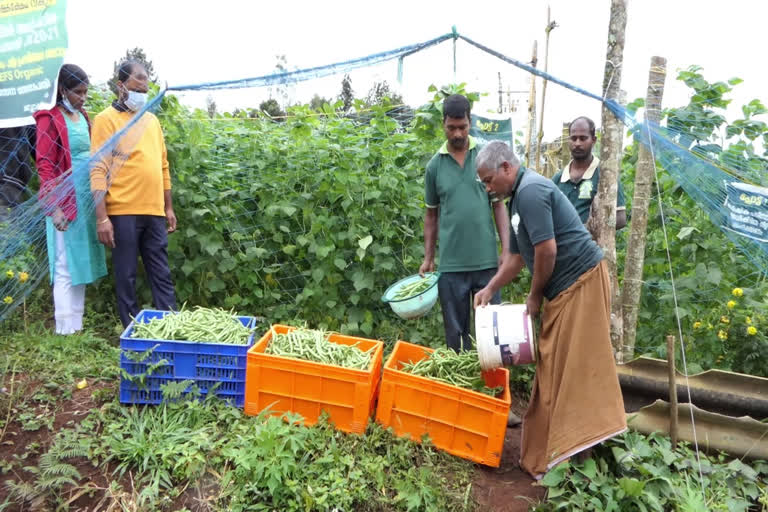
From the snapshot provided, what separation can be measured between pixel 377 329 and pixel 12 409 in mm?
2748

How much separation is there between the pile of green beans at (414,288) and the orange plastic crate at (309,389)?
1.80 feet

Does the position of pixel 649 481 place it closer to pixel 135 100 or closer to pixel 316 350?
pixel 316 350

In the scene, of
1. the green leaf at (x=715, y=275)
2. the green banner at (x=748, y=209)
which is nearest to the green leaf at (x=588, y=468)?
the green banner at (x=748, y=209)

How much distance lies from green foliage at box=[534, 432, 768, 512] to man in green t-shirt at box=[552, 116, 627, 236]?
162 centimetres

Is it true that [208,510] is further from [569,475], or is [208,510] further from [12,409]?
[569,475]

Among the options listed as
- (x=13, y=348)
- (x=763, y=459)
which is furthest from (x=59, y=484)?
(x=763, y=459)

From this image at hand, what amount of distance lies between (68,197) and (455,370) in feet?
10.0

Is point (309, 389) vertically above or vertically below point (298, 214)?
below

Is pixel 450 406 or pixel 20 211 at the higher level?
pixel 20 211

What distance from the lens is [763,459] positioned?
3264mm

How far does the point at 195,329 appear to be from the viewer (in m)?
3.40

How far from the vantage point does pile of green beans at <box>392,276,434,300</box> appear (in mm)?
3547

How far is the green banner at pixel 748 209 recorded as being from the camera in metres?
3.31

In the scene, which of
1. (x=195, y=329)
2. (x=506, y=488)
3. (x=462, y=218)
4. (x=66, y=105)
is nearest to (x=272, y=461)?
(x=195, y=329)
